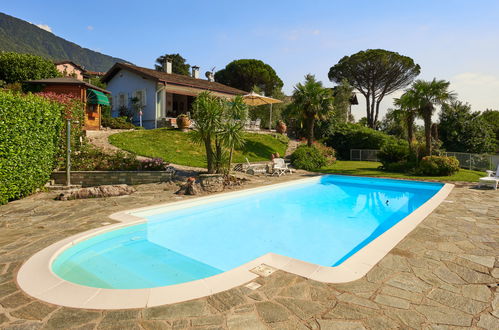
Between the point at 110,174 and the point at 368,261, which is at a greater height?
the point at 110,174

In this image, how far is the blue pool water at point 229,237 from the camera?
4.75 meters

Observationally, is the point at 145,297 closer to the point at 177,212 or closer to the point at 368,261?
the point at 368,261

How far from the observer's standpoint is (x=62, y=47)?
14700 centimetres

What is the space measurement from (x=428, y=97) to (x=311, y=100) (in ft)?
23.4

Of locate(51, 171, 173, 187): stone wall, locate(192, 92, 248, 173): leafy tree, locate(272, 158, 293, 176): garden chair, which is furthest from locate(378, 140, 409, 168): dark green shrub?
locate(51, 171, 173, 187): stone wall

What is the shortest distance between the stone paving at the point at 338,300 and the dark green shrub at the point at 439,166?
39.6ft

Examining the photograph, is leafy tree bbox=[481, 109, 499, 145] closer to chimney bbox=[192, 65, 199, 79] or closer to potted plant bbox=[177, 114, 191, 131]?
chimney bbox=[192, 65, 199, 79]

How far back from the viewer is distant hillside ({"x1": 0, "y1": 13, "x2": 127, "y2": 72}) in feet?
411

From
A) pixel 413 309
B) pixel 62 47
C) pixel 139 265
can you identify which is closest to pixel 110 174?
pixel 139 265

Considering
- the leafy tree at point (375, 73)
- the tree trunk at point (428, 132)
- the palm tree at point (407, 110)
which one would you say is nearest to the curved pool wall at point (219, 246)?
the tree trunk at point (428, 132)

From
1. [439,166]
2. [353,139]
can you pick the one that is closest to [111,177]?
[439,166]

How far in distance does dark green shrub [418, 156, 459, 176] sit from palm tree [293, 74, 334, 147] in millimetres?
7537

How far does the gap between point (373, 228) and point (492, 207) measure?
11.8ft

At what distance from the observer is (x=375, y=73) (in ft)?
140
